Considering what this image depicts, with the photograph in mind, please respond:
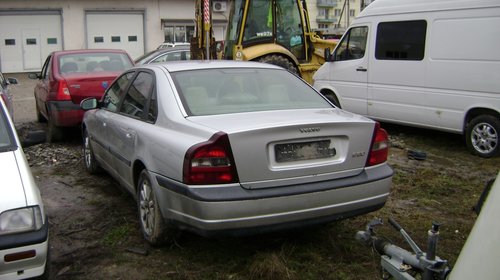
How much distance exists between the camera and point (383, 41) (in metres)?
8.80

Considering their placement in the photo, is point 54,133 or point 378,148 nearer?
point 378,148

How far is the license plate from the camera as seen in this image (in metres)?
3.52

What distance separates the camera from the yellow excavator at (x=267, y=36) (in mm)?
11430

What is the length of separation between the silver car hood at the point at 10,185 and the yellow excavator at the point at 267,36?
8060 millimetres

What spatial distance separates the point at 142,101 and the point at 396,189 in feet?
9.92

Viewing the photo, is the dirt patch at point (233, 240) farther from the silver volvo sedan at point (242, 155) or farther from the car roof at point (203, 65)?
the car roof at point (203, 65)

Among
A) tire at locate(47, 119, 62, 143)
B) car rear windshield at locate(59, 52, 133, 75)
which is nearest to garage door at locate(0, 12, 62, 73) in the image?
car rear windshield at locate(59, 52, 133, 75)

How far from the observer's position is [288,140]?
353 centimetres

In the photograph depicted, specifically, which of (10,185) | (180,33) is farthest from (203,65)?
(180,33)

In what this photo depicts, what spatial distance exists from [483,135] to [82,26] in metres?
26.5

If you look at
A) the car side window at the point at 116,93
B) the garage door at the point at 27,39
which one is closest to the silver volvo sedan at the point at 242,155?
the car side window at the point at 116,93

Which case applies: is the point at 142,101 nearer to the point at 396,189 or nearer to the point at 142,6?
the point at 396,189

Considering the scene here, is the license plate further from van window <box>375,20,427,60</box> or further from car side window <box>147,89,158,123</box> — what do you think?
van window <box>375,20,427,60</box>

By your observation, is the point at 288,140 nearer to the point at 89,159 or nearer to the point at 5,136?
the point at 5,136
